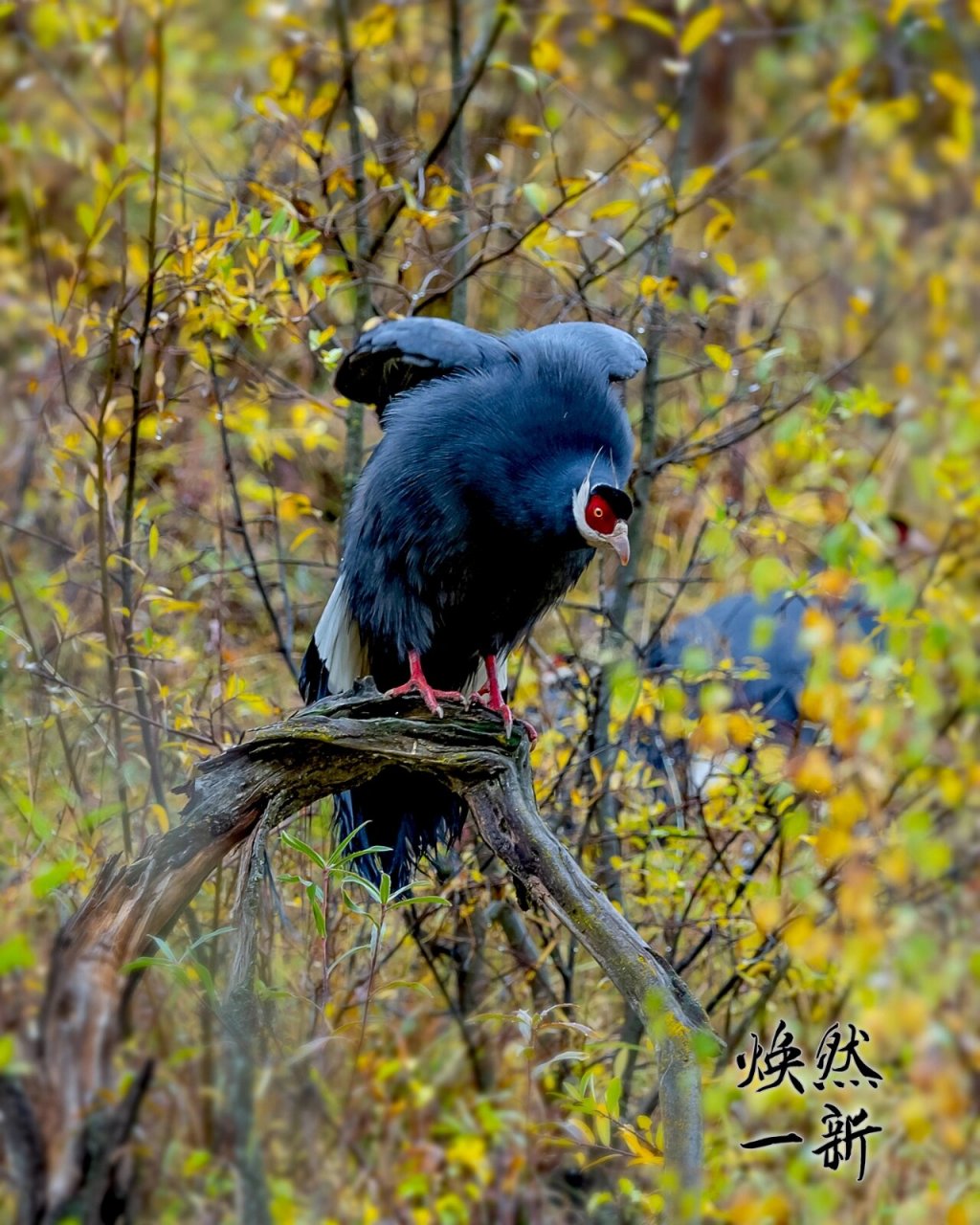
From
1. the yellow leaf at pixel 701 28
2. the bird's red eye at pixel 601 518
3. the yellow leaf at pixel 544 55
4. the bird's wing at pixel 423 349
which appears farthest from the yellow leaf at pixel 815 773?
the yellow leaf at pixel 544 55

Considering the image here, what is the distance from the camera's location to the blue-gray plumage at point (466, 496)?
438cm

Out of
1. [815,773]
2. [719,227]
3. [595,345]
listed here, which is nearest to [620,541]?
[595,345]

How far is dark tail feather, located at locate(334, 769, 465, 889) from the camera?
15.6 feet

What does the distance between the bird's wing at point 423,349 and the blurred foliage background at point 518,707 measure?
0.51 feet

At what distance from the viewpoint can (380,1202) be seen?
15.1 ft

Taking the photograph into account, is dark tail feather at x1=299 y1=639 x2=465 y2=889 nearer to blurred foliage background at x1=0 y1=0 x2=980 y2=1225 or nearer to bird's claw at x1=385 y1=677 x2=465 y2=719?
blurred foliage background at x1=0 y1=0 x2=980 y2=1225

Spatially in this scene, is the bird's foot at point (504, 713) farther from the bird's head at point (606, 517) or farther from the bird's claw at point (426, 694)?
the bird's head at point (606, 517)

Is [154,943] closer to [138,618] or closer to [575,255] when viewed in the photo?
[138,618]

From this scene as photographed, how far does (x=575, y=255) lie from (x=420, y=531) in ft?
7.89

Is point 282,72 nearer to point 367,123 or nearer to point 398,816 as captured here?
point 367,123

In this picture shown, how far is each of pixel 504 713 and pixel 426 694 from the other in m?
0.34

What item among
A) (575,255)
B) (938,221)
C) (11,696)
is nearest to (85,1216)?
(11,696)

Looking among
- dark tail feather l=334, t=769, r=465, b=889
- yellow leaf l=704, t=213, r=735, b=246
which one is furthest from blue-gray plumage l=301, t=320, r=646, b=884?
yellow leaf l=704, t=213, r=735, b=246

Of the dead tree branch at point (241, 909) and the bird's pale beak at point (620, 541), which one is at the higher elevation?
the bird's pale beak at point (620, 541)
